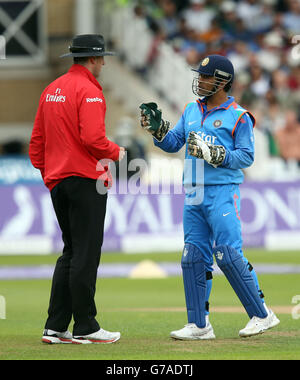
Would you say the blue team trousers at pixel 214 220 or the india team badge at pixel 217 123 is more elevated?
the india team badge at pixel 217 123

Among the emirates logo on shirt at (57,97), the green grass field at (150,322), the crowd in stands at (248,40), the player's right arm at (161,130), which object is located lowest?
the green grass field at (150,322)

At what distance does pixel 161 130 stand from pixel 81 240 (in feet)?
3.79

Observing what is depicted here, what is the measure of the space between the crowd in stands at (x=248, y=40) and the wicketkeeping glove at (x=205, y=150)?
13.5 meters

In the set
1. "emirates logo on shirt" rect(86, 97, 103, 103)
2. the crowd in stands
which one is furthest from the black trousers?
the crowd in stands

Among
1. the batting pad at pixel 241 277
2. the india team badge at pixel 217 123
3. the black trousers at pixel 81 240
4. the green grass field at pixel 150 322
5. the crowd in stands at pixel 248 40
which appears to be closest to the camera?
A: the green grass field at pixel 150 322

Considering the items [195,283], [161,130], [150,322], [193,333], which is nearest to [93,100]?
[161,130]

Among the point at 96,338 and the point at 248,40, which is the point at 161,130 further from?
the point at 248,40

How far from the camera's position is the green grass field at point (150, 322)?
755 cm

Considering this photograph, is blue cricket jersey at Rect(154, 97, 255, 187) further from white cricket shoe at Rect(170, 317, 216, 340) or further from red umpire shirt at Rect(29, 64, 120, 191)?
white cricket shoe at Rect(170, 317, 216, 340)

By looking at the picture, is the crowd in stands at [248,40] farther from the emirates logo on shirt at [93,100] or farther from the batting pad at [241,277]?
the emirates logo on shirt at [93,100]

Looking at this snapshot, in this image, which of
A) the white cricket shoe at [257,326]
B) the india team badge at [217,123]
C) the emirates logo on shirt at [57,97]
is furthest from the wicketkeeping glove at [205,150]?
the white cricket shoe at [257,326]

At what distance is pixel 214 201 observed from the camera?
8.27m

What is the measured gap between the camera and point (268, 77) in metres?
22.7
